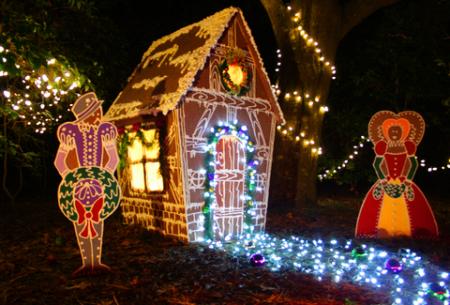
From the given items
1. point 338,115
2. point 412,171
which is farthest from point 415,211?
point 338,115

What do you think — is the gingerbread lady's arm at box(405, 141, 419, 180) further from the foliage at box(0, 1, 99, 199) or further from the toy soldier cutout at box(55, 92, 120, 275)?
the foliage at box(0, 1, 99, 199)

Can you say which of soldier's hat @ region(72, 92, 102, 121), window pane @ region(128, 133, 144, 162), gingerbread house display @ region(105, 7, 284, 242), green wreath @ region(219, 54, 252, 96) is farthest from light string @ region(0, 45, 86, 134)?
green wreath @ region(219, 54, 252, 96)

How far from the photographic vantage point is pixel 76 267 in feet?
21.7

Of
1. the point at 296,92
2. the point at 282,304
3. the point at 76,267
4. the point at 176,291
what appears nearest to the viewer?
the point at 282,304

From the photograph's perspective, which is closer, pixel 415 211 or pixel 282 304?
pixel 282 304

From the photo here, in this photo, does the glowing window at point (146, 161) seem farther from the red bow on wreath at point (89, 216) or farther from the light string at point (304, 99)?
the light string at point (304, 99)

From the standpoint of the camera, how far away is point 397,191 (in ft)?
28.9

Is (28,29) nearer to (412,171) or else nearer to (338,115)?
(412,171)

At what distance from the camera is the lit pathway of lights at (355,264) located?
18.8ft

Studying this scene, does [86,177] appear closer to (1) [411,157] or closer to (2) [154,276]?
(2) [154,276]

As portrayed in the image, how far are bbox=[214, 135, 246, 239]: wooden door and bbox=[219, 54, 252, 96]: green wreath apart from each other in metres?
0.98

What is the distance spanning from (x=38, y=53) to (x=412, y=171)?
23.2 feet

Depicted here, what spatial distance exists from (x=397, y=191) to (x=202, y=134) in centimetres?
397

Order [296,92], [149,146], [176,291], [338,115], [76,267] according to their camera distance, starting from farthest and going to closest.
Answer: [338,115]
[296,92]
[149,146]
[76,267]
[176,291]
